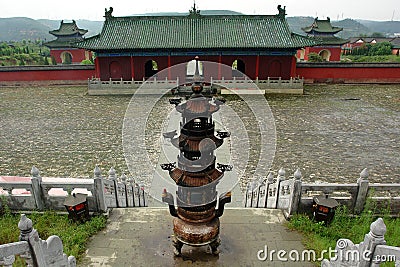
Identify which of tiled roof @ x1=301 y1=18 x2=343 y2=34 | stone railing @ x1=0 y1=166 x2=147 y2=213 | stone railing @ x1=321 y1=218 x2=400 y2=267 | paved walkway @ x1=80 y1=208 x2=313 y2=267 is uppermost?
tiled roof @ x1=301 y1=18 x2=343 y2=34

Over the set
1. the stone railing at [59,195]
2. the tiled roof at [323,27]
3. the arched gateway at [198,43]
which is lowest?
the stone railing at [59,195]

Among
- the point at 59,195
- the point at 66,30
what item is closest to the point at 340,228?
the point at 59,195

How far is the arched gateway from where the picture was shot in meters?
23.7

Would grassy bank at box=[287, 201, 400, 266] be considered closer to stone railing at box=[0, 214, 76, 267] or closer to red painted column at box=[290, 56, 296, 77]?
stone railing at box=[0, 214, 76, 267]

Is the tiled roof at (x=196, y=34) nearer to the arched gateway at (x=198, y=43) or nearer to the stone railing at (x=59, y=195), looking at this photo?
the arched gateway at (x=198, y=43)

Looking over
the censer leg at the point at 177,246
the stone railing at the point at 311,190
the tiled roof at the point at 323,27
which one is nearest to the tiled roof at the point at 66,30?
the tiled roof at the point at 323,27

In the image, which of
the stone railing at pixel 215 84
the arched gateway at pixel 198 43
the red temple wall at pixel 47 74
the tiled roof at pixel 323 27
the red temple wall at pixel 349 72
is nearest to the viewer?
the stone railing at pixel 215 84

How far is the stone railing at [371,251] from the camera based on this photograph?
3.92 metres

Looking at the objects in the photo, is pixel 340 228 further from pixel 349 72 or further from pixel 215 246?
pixel 349 72

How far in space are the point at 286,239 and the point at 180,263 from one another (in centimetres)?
223

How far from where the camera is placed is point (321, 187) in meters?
6.74

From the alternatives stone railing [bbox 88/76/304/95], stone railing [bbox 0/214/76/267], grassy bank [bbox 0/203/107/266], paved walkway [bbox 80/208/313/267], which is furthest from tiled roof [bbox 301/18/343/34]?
stone railing [bbox 0/214/76/267]

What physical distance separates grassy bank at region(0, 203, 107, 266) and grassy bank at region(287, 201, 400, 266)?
166 inches

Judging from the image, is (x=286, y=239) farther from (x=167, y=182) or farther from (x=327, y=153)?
(x=327, y=153)
